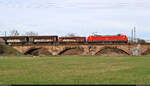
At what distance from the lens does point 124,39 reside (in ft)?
268

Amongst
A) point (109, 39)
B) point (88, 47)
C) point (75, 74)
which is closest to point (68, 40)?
point (88, 47)

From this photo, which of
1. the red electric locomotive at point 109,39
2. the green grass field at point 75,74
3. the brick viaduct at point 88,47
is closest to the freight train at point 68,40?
the red electric locomotive at point 109,39

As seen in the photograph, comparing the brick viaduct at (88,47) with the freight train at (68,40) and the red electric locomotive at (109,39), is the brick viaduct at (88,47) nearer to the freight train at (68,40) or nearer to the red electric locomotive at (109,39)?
the freight train at (68,40)

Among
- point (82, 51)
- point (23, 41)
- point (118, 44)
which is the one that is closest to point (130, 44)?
point (118, 44)

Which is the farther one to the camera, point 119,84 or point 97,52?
point 97,52

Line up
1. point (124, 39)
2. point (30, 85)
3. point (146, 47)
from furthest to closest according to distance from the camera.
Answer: point (124, 39)
point (146, 47)
point (30, 85)

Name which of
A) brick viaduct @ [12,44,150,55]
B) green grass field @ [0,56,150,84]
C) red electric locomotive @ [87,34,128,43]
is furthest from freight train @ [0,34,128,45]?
green grass field @ [0,56,150,84]

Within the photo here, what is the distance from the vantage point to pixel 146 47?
75438 mm

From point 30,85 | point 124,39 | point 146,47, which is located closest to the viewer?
point 30,85

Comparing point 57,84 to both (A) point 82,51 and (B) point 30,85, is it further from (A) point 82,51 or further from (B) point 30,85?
(A) point 82,51

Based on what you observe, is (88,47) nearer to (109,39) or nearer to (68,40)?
(109,39)

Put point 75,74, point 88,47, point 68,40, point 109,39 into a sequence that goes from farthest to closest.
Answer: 1. point 68,40
2. point 109,39
3. point 88,47
4. point 75,74

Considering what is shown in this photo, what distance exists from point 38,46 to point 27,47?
12.6 feet

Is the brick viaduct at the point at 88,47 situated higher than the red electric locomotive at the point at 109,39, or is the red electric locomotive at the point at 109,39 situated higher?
the red electric locomotive at the point at 109,39
